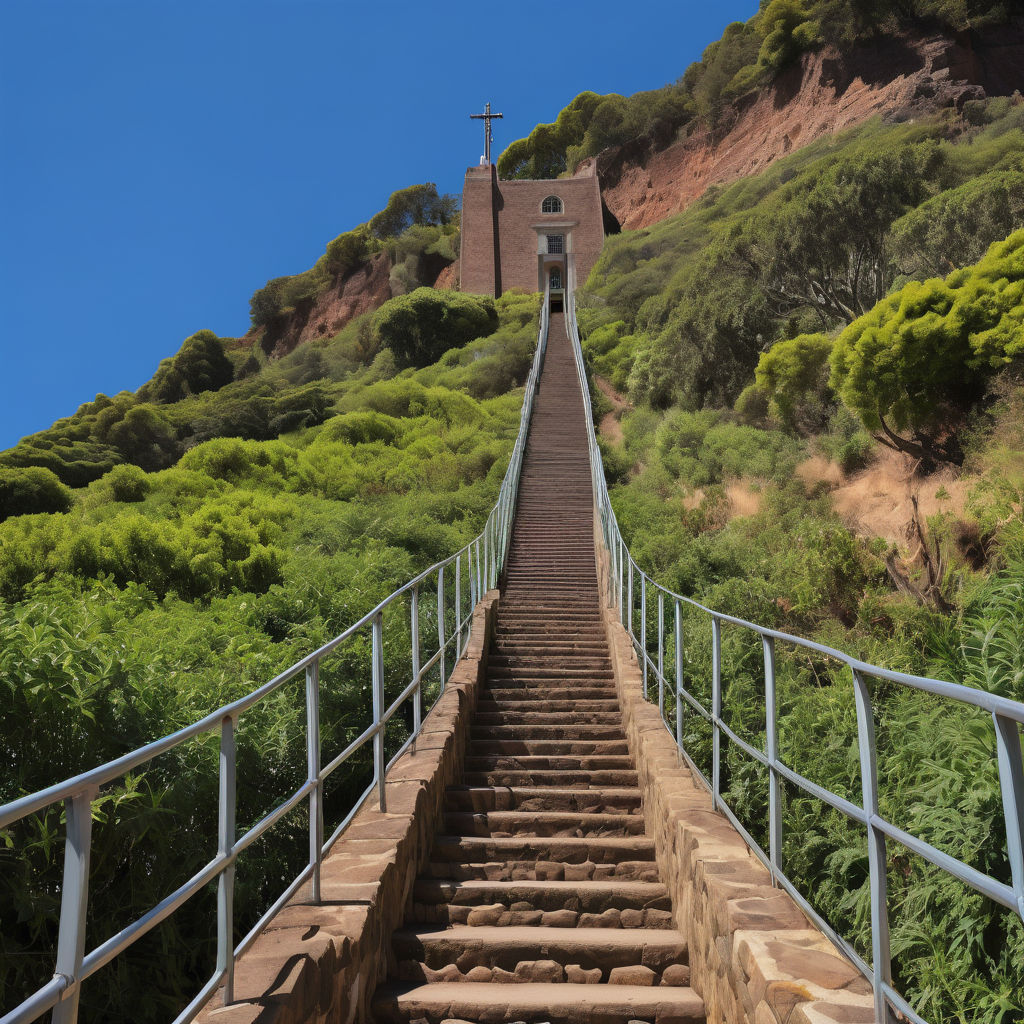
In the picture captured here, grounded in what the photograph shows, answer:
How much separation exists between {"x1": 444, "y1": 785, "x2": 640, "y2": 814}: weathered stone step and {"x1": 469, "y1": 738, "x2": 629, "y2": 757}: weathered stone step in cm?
101

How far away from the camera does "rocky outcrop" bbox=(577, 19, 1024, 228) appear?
39.0 meters

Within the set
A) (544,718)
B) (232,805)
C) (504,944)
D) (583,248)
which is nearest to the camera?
(232,805)

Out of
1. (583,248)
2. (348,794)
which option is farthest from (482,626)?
(583,248)

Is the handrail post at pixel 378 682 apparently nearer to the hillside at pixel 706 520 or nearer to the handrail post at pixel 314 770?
the handrail post at pixel 314 770

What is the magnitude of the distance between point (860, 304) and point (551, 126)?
56.2 meters

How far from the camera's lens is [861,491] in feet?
46.5

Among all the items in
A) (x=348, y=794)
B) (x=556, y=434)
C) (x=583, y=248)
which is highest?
(x=583, y=248)

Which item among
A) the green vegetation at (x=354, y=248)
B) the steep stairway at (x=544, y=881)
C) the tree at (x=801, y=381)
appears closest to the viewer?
the steep stairway at (x=544, y=881)

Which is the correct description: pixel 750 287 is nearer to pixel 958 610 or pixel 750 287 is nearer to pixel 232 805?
pixel 958 610

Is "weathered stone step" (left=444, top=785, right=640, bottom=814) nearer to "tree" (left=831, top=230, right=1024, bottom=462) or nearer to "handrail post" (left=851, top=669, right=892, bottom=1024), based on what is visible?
"handrail post" (left=851, top=669, right=892, bottom=1024)

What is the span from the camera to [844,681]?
7.69m

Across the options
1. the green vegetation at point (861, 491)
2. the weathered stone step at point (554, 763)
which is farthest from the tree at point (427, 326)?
the weathered stone step at point (554, 763)

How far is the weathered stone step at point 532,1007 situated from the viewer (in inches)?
149

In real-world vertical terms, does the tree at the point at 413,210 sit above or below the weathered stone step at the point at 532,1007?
above
